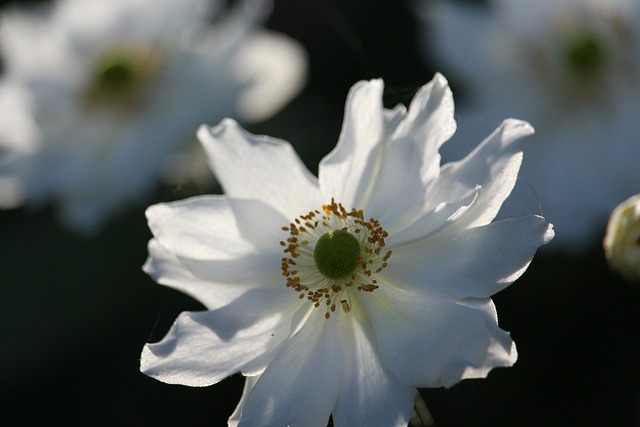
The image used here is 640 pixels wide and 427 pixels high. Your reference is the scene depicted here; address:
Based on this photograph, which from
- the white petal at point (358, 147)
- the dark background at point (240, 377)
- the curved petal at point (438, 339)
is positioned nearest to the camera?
the curved petal at point (438, 339)

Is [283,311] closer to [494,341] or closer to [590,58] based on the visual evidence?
[494,341]

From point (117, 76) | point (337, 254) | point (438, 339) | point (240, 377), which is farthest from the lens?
point (117, 76)

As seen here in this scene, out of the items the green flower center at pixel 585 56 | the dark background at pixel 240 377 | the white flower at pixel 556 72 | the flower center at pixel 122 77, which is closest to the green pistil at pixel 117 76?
the flower center at pixel 122 77

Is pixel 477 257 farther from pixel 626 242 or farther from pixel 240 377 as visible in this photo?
pixel 240 377

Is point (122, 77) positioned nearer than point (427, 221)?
No

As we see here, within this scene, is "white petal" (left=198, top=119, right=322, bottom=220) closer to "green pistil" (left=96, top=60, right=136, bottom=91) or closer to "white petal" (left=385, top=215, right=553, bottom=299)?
"white petal" (left=385, top=215, right=553, bottom=299)

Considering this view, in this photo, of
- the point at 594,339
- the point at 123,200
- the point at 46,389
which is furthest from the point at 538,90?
the point at 46,389

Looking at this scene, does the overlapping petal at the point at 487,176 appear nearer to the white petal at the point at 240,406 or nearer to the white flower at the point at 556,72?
the white petal at the point at 240,406

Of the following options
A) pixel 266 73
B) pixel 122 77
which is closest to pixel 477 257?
pixel 266 73
